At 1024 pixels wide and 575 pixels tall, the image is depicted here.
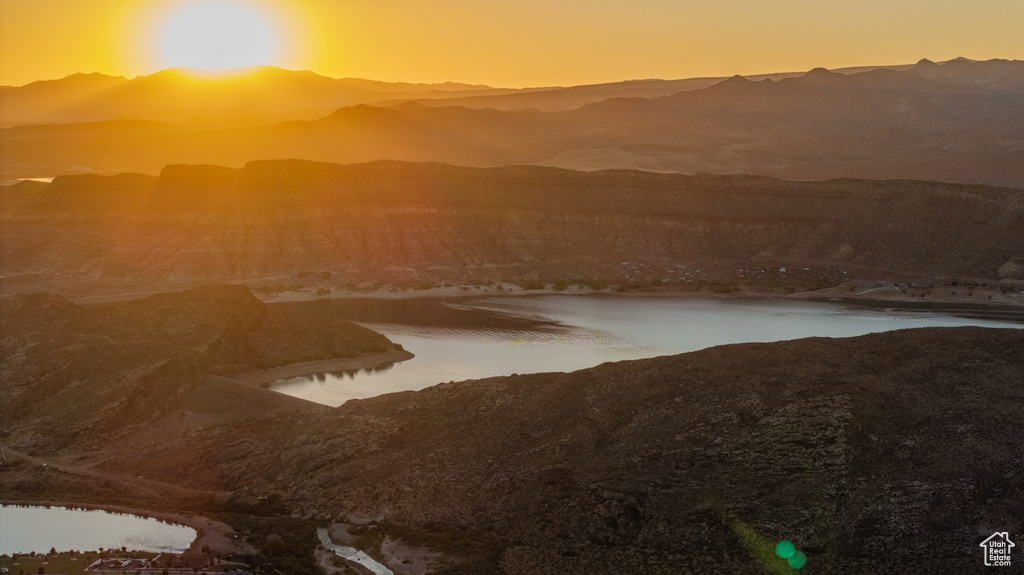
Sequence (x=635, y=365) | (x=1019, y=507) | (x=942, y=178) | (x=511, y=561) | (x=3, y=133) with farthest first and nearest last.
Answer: (x=3, y=133) → (x=942, y=178) → (x=635, y=365) → (x=511, y=561) → (x=1019, y=507)

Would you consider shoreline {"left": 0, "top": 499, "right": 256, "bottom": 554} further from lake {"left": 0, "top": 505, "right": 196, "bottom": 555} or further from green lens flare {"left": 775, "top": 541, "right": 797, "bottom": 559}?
green lens flare {"left": 775, "top": 541, "right": 797, "bottom": 559}

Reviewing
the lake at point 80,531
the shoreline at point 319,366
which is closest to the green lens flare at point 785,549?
the lake at point 80,531

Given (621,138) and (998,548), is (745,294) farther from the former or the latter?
(621,138)

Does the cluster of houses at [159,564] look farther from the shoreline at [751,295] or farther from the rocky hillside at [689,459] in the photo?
the shoreline at [751,295]

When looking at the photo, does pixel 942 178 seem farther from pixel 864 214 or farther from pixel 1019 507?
pixel 1019 507

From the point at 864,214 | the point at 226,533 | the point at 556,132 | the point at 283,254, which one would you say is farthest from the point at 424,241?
the point at 556,132

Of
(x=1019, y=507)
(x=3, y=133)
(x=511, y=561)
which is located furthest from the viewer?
(x=3, y=133)
